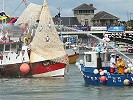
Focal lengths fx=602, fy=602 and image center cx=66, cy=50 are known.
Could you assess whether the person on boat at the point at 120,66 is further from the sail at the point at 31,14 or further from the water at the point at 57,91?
the sail at the point at 31,14

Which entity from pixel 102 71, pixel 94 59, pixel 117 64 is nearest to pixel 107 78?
pixel 102 71

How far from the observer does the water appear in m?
45.2

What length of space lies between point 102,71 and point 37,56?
1672 cm

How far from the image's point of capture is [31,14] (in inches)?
2726

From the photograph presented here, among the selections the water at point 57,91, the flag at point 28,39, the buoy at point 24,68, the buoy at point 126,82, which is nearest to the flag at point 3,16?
the flag at point 28,39

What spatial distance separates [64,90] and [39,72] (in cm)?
1384

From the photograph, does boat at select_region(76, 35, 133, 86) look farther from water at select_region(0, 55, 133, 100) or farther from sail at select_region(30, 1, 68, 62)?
sail at select_region(30, 1, 68, 62)

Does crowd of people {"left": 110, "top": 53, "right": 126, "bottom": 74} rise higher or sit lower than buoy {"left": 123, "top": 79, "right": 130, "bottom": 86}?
higher

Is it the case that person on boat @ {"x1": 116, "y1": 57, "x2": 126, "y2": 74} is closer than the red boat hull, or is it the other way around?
person on boat @ {"x1": 116, "y1": 57, "x2": 126, "y2": 74}

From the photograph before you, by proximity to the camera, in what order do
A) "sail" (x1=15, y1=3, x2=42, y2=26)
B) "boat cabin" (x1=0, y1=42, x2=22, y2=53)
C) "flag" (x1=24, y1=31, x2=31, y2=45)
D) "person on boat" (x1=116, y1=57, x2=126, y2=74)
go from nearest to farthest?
"person on boat" (x1=116, y1=57, x2=126, y2=74) < "boat cabin" (x1=0, y1=42, x2=22, y2=53) < "flag" (x1=24, y1=31, x2=31, y2=45) < "sail" (x1=15, y1=3, x2=42, y2=26)

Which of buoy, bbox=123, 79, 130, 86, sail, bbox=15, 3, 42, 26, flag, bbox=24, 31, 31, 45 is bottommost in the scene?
buoy, bbox=123, 79, 130, 86

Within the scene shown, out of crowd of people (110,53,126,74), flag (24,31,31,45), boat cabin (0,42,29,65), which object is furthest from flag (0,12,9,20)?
crowd of people (110,53,126,74)

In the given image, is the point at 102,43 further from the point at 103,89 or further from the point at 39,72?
the point at 39,72

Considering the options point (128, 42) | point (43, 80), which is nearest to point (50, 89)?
point (43, 80)
